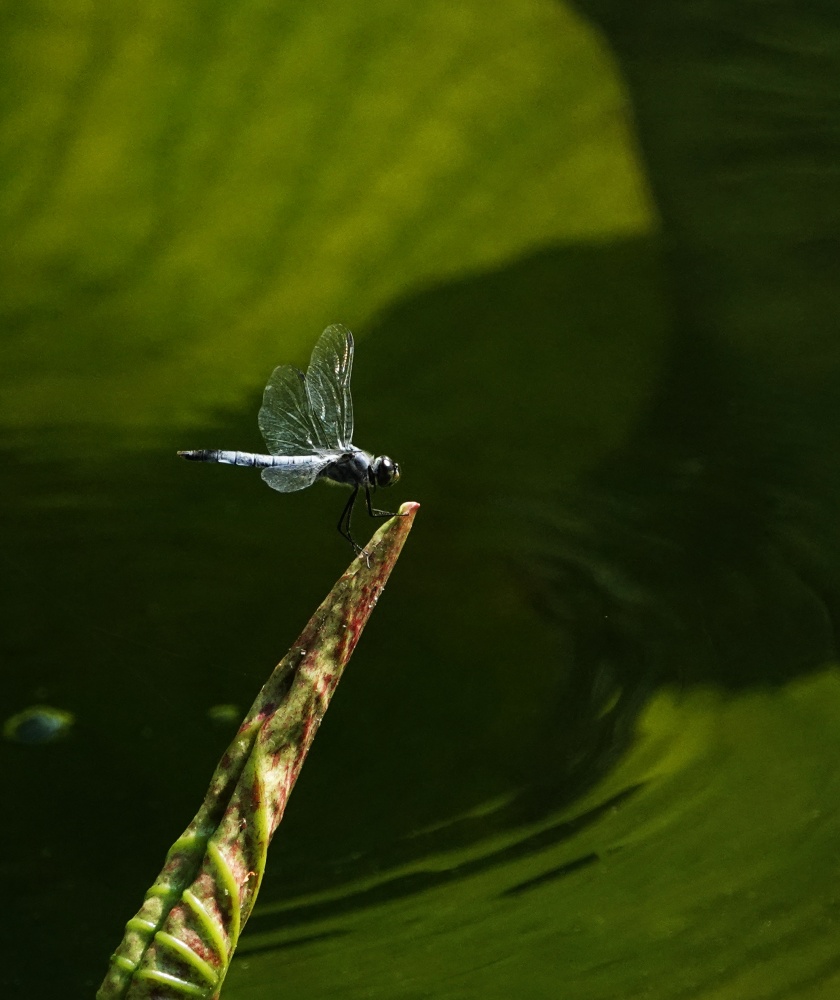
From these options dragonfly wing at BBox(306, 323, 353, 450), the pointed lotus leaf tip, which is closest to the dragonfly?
dragonfly wing at BBox(306, 323, 353, 450)

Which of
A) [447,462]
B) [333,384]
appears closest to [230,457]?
[333,384]

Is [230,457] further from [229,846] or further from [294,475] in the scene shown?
[229,846]

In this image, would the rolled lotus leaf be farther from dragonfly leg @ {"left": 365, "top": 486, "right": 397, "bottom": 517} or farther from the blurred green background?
dragonfly leg @ {"left": 365, "top": 486, "right": 397, "bottom": 517}

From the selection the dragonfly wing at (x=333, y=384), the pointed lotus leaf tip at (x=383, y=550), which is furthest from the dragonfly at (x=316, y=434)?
the pointed lotus leaf tip at (x=383, y=550)

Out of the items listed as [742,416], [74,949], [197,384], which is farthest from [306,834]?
[742,416]

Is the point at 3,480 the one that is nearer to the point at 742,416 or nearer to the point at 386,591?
the point at 386,591
